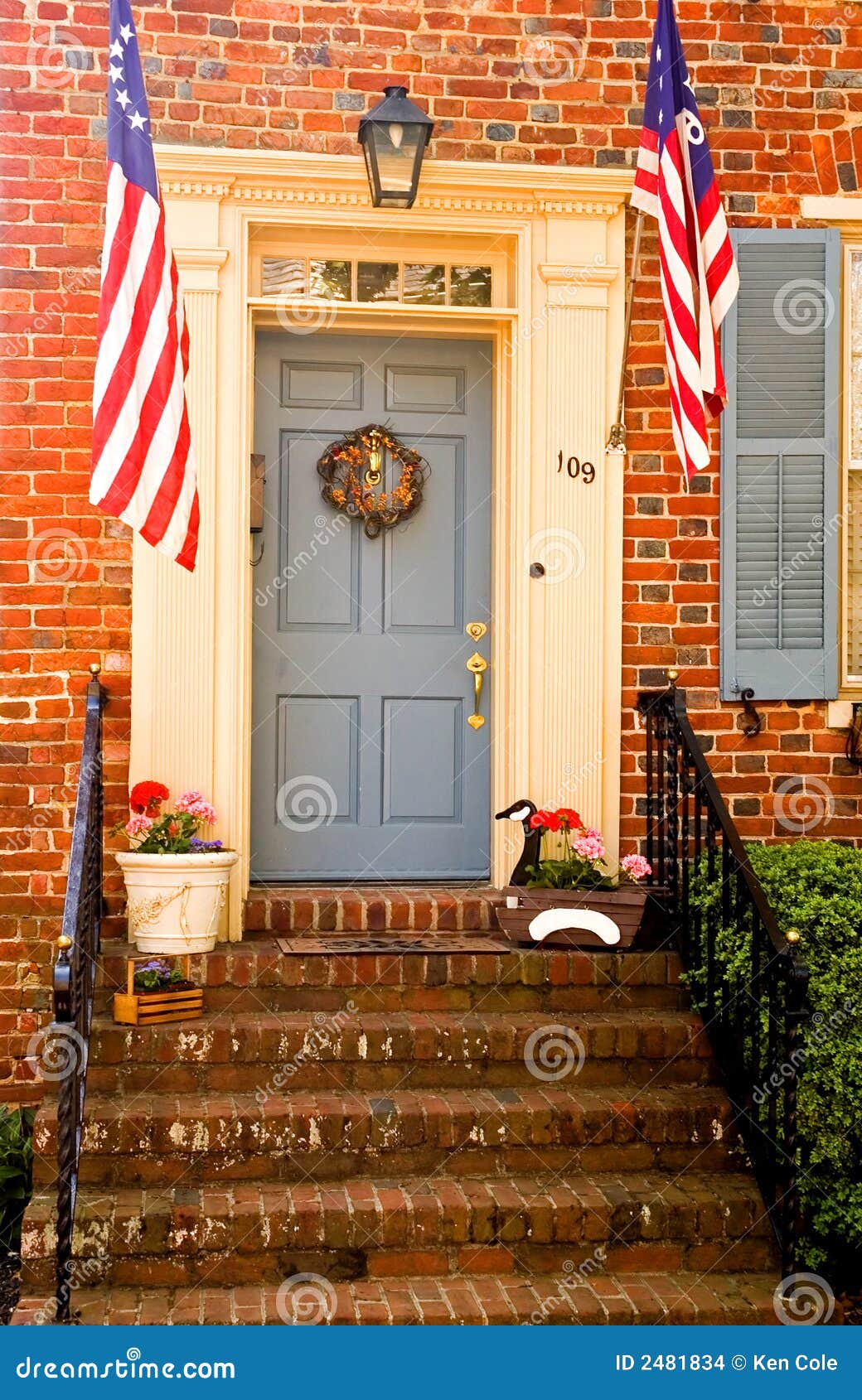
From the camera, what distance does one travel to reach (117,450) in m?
4.46

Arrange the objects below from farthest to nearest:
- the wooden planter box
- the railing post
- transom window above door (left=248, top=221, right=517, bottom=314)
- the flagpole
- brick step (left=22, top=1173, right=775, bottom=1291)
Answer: transom window above door (left=248, top=221, right=517, bottom=314) < the flagpole < the wooden planter box < the railing post < brick step (left=22, top=1173, right=775, bottom=1291)

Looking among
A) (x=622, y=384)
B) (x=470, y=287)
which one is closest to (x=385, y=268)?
(x=470, y=287)

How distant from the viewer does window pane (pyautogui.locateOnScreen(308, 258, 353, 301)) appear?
229 inches

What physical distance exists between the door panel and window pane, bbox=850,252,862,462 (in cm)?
146

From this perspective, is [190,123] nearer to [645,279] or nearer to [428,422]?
[428,422]

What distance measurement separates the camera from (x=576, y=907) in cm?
523

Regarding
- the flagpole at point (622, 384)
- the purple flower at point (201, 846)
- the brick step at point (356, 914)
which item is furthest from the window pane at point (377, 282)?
the brick step at point (356, 914)

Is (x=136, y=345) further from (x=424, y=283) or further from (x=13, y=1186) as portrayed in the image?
(x=13, y=1186)

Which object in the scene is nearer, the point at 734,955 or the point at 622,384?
the point at 734,955

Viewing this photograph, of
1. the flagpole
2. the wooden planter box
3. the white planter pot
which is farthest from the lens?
the flagpole

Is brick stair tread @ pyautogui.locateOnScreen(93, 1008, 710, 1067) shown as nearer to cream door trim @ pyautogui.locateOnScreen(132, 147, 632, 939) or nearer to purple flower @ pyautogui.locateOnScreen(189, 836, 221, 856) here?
purple flower @ pyautogui.locateOnScreen(189, 836, 221, 856)

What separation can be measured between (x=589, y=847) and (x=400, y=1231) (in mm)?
1643

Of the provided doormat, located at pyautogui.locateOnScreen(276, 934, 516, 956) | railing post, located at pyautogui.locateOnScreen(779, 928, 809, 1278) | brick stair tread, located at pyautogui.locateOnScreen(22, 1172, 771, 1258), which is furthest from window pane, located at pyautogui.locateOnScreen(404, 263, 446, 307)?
brick stair tread, located at pyautogui.locateOnScreen(22, 1172, 771, 1258)

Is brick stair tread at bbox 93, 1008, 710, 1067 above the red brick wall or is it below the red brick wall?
below
